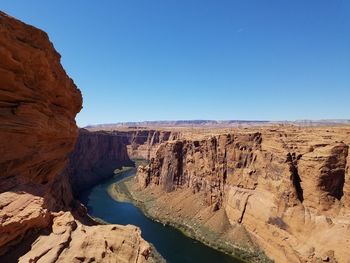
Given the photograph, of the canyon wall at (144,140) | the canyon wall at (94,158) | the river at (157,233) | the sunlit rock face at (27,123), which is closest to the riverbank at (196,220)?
the river at (157,233)

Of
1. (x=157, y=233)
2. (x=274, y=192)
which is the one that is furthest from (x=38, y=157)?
(x=157, y=233)

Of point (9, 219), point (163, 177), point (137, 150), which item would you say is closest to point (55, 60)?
point (9, 219)

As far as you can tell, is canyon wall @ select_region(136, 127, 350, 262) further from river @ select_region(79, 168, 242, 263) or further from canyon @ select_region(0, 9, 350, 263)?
river @ select_region(79, 168, 242, 263)

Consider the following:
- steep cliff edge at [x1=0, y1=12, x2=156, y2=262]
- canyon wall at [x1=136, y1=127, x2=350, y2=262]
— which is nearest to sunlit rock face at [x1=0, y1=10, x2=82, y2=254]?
steep cliff edge at [x1=0, y1=12, x2=156, y2=262]

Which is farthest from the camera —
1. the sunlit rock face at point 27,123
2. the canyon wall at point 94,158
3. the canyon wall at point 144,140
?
the canyon wall at point 144,140

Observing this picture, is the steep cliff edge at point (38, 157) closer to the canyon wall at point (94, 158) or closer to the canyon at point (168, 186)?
the canyon at point (168, 186)
